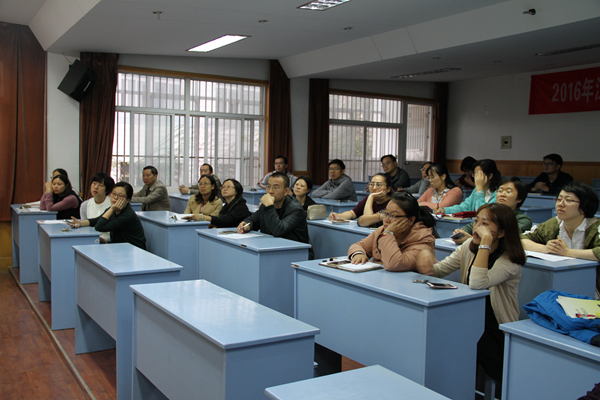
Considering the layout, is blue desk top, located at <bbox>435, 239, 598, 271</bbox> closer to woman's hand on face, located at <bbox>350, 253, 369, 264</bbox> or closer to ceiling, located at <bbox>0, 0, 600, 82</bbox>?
woman's hand on face, located at <bbox>350, 253, 369, 264</bbox>

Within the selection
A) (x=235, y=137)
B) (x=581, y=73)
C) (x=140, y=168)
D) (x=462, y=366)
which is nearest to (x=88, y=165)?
(x=140, y=168)

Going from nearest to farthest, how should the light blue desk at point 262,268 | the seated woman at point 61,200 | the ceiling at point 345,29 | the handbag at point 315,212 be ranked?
1. the light blue desk at point 262,268
2. the handbag at point 315,212
3. the ceiling at point 345,29
4. the seated woman at point 61,200

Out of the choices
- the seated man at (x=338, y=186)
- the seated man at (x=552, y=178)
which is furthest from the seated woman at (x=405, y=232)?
the seated man at (x=552, y=178)

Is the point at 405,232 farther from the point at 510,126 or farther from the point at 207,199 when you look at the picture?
the point at 510,126

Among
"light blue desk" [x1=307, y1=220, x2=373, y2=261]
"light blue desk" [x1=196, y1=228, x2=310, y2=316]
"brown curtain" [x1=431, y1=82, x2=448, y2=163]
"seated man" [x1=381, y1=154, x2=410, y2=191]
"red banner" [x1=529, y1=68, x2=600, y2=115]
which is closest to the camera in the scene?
"light blue desk" [x1=196, y1=228, x2=310, y2=316]

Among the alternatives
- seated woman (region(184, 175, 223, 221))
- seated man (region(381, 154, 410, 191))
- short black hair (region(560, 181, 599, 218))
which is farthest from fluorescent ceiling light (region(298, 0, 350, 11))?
short black hair (region(560, 181, 599, 218))

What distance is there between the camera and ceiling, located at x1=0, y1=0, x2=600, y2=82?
507 cm

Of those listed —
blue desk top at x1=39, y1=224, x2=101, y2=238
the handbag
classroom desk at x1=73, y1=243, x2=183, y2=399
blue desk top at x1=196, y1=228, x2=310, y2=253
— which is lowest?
classroom desk at x1=73, y1=243, x2=183, y2=399

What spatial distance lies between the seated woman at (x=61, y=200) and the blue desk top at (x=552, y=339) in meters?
4.74

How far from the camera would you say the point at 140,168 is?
7.76m

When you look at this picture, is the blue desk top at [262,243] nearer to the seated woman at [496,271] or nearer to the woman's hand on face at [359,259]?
the woman's hand on face at [359,259]

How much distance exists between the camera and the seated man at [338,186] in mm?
6262

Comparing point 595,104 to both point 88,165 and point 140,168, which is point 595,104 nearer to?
point 140,168

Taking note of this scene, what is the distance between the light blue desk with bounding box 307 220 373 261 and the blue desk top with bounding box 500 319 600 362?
1.90m
